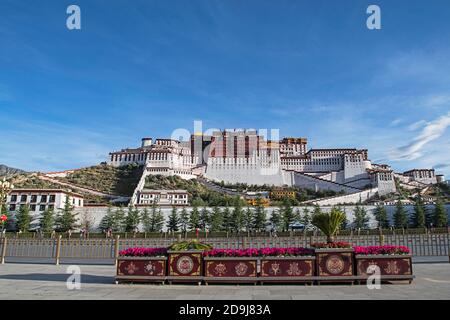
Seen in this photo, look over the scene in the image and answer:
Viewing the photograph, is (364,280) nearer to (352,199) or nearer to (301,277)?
(301,277)

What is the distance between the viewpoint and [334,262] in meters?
8.94

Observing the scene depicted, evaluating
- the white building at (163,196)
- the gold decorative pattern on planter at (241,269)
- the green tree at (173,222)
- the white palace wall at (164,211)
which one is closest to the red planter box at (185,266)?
the gold decorative pattern on planter at (241,269)

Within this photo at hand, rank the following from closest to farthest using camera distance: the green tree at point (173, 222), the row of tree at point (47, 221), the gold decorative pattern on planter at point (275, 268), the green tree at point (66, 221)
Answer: the gold decorative pattern on planter at point (275, 268), the row of tree at point (47, 221), the green tree at point (66, 221), the green tree at point (173, 222)

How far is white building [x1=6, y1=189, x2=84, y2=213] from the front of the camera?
5775 centimetres

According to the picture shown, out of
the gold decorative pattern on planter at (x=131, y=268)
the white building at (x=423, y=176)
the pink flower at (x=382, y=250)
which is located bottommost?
the gold decorative pattern on planter at (x=131, y=268)

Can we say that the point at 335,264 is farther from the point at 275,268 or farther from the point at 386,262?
the point at 275,268

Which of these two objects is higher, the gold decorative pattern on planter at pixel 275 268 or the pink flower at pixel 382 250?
the pink flower at pixel 382 250

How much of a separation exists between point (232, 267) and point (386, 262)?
4.13 m

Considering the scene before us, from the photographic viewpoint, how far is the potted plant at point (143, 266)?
30.9 ft

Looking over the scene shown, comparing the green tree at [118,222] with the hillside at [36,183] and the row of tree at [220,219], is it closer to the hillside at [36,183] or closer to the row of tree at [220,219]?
the row of tree at [220,219]

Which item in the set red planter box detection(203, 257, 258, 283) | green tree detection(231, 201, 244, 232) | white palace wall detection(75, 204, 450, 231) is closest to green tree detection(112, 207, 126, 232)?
white palace wall detection(75, 204, 450, 231)

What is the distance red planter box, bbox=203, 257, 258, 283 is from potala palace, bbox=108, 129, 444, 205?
78399 mm

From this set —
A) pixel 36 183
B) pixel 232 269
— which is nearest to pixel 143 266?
pixel 232 269
